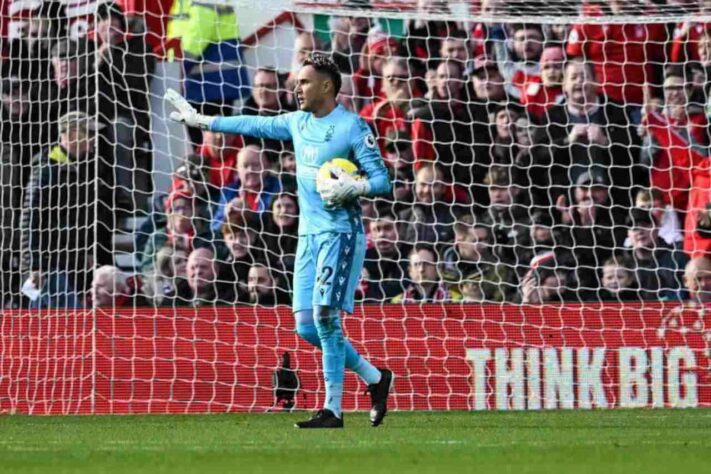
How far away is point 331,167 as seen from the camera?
9.22 m

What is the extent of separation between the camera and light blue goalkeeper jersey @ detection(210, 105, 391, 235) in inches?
365

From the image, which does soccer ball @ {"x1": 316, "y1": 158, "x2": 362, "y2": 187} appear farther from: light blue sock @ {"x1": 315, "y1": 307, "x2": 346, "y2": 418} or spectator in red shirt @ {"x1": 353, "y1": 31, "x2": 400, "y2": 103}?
spectator in red shirt @ {"x1": 353, "y1": 31, "x2": 400, "y2": 103}

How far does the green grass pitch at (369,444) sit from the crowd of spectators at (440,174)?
6.61 ft

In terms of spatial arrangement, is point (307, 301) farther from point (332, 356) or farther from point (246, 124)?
point (246, 124)

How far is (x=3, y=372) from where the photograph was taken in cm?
1220

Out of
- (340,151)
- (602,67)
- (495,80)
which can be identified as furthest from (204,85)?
(340,151)

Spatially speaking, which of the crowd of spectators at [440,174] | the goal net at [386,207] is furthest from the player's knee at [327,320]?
the crowd of spectators at [440,174]

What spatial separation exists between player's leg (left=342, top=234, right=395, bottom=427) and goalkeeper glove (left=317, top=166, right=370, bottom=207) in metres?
0.33

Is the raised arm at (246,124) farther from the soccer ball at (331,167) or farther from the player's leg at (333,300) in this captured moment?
the player's leg at (333,300)

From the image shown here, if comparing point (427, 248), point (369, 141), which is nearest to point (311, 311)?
point (369, 141)

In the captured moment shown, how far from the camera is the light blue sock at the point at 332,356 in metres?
9.19

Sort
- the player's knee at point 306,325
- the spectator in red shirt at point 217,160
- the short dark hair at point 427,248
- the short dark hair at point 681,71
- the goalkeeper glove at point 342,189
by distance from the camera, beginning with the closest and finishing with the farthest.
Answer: the goalkeeper glove at point 342,189
the player's knee at point 306,325
the short dark hair at point 427,248
the short dark hair at point 681,71
the spectator in red shirt at point 217,160

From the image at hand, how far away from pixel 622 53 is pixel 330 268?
18.2 ft

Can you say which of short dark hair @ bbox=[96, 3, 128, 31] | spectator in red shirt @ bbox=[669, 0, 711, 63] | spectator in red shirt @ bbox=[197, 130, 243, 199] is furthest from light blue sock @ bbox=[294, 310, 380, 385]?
spectator in red shirt @ bbox=[669, 0, 711, 63]
